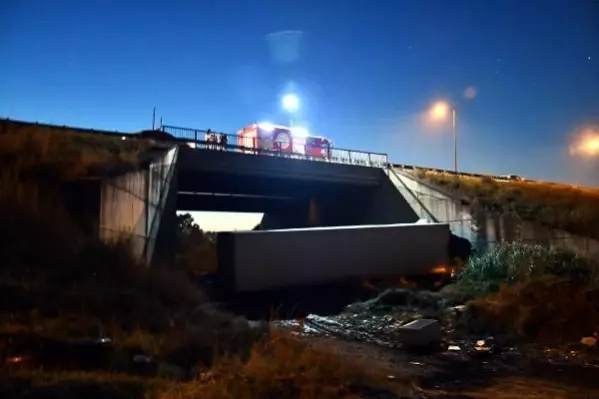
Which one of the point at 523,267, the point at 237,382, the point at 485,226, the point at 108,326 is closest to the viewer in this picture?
the point at 237,382

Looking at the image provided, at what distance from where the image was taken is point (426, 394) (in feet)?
25.5

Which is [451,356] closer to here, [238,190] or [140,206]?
[140,206]

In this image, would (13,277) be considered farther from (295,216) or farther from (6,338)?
(295,216)

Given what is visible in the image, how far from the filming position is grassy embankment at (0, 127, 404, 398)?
20.6 ft

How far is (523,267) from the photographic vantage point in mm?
18016

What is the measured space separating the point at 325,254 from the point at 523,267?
26.0ft

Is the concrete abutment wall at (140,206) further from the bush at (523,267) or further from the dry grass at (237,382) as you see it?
the dry grass at (237,382)

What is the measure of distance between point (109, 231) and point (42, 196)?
3.91 m

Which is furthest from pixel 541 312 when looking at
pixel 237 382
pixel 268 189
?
pixel 268 189

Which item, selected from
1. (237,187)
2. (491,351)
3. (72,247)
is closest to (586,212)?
(491,351)

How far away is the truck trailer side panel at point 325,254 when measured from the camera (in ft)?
66.9

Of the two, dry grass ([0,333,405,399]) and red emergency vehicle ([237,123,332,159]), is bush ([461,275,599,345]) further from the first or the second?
red emergency vehicle ([237,123,332,159])

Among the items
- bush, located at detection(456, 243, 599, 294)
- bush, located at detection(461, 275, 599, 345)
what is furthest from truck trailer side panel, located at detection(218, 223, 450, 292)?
bush, located at detection(461, 275, 599, 345)

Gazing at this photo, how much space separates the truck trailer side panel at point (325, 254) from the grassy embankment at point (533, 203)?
4.10m
